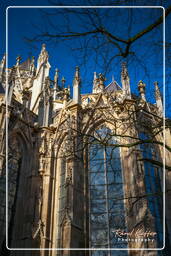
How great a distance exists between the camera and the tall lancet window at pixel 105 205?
979cm

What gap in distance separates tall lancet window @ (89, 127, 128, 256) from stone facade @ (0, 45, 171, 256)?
0.13m

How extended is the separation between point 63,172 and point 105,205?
7.64 ft

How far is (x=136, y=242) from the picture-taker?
9.11m

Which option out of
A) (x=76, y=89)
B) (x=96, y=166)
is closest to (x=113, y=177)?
(x=96, y=166)

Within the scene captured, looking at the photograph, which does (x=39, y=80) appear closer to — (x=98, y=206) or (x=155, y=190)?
(x=98, y=206)

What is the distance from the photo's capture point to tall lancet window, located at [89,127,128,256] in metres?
9.79

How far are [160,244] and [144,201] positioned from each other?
62.2 inches

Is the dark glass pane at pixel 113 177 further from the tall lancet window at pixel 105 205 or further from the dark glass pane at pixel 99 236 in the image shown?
the dark glass pane at pixel 99 236

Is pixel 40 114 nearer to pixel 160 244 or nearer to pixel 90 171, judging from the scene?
pixel 90 171

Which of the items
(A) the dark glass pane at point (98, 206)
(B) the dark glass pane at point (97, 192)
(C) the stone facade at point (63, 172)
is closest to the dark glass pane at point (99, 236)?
(C) the stone facade at point (63, 172)

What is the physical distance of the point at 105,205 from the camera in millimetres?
10609

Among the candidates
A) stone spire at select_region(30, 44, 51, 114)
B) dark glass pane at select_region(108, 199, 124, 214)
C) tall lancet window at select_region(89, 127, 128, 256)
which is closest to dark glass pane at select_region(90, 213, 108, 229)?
tall lancet window at select_region(89, 127, 128, 256)

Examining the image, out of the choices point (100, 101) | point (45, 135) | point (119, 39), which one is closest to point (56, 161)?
point (45, 135)

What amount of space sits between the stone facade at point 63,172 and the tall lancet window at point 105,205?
0.41 ft
